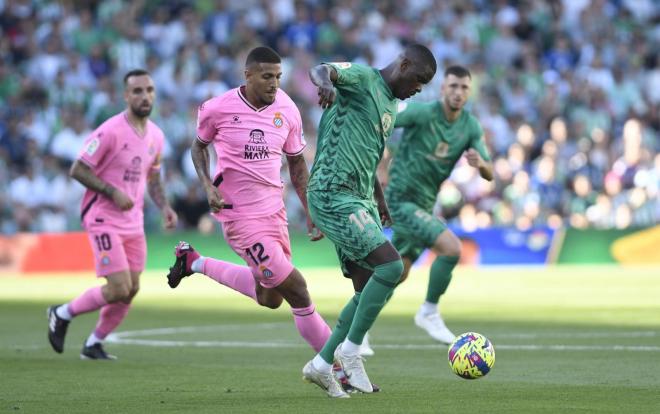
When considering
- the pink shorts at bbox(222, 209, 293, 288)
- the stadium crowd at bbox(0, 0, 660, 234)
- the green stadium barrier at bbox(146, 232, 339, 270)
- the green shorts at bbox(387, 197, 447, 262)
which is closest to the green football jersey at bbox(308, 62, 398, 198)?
the pink shorts at bbox(222, 209, 293, 288)

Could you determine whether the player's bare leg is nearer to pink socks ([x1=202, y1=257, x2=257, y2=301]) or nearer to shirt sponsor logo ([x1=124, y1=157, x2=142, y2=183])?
shirt sponsor logo ([x1=124, y1=157, x2=142, y2=183])

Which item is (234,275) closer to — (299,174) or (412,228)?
(299,174)

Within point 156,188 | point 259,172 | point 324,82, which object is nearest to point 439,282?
point 156,188

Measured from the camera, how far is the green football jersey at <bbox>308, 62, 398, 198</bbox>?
10039 mm

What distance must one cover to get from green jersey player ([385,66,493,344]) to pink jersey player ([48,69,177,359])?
2.58 m

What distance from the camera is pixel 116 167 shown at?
1351 cm

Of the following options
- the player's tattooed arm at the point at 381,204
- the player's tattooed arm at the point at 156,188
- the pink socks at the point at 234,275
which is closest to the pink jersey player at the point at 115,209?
the player's tattooed arm at the point at 156,188

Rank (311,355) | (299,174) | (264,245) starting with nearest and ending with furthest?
(264,245) → (299,174) → (311,355)

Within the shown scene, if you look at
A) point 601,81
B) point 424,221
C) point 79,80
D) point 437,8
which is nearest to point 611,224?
point 601,81

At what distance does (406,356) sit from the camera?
12914 millimetres

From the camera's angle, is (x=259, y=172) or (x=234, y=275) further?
(x=234, y=275)

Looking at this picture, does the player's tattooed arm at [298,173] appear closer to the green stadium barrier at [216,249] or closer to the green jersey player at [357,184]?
the green jersey player at [357,184]

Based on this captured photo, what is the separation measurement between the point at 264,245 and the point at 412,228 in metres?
4.03

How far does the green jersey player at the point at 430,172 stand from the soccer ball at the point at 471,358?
3921mm
